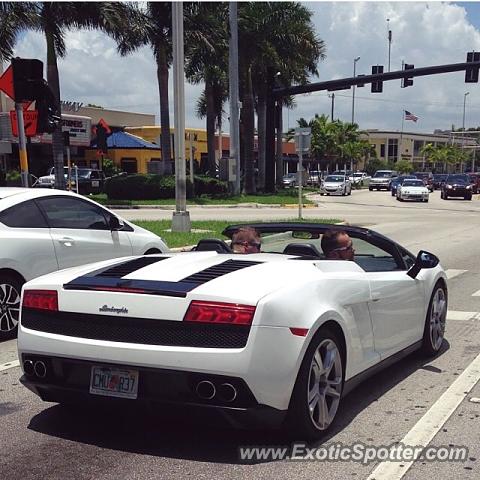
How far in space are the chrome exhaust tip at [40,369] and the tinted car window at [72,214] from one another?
3635 mm

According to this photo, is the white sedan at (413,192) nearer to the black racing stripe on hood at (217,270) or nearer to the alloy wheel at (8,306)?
the alloy wheel at (8,306)

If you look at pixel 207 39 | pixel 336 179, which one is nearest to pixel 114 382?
pixel 207 39

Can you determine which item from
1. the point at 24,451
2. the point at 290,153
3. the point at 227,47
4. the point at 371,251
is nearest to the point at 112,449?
the point at 24,451

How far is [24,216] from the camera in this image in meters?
7.16

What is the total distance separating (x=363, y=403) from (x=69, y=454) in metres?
2.13

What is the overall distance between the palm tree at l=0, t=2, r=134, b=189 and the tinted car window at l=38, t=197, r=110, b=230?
1846 cm

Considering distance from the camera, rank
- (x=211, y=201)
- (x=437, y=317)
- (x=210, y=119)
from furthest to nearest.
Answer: (x=210, y=119) → (x=211, y=201) → (x=437, y=317)

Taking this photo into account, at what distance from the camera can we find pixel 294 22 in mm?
37719

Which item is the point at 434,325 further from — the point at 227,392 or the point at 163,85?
the point at 163,85

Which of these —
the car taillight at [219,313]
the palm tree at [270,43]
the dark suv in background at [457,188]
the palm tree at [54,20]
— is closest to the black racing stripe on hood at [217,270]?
the car taillight at [219,313]

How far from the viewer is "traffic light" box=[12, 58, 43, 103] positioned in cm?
1177

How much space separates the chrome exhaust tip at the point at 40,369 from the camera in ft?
13.0

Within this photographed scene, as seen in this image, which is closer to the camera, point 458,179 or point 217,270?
point 217,270

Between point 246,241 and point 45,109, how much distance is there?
28.6 ft
